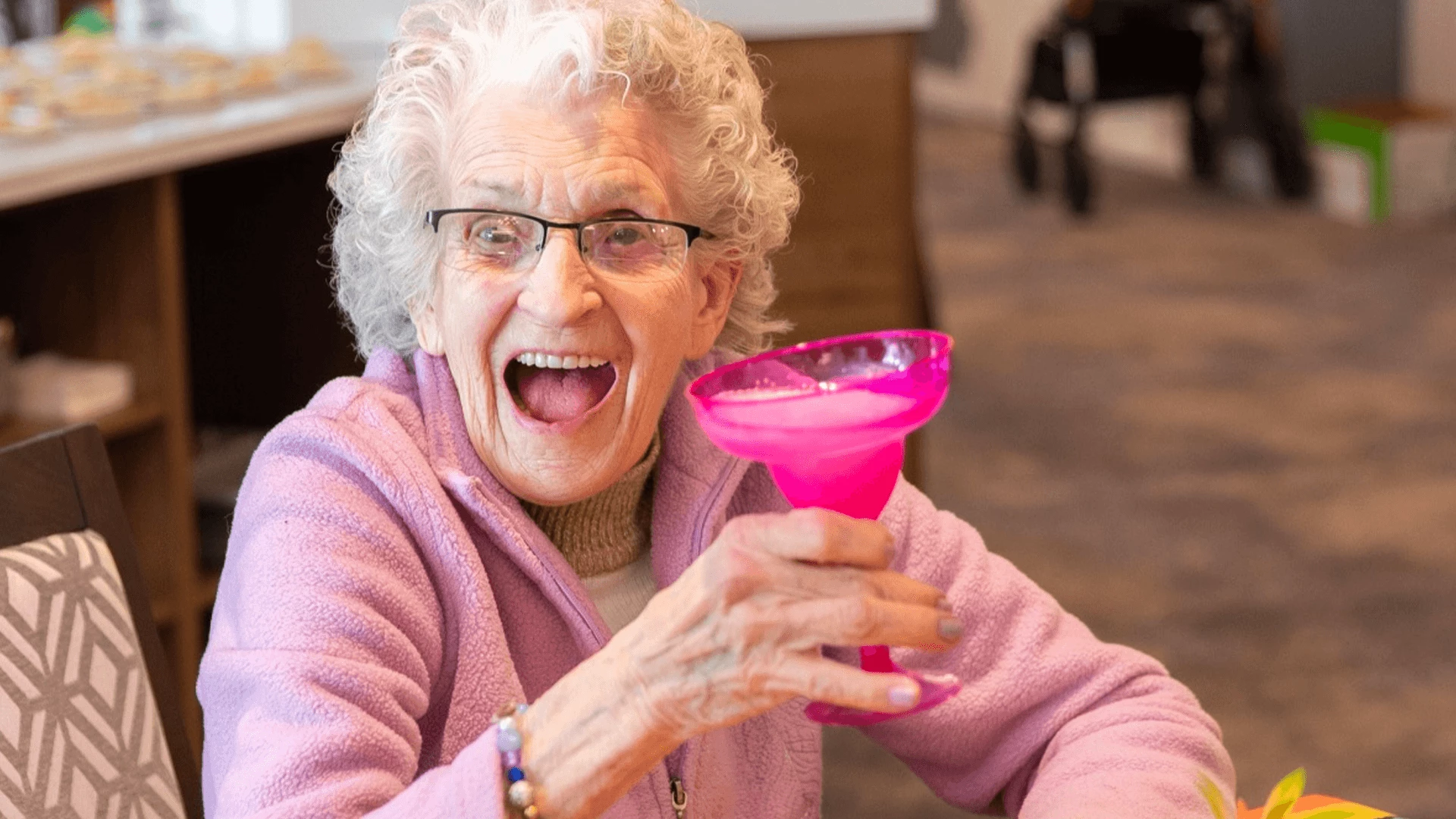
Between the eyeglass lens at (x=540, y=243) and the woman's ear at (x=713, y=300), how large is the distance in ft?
Answer: 0.34

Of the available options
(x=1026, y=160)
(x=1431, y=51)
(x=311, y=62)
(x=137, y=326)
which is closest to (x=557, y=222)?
(x=137, y=326)

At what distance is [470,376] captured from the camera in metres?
1.28

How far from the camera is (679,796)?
1.35 meters

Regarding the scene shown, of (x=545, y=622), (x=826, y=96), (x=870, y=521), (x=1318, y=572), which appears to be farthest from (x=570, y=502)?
(x=1318, y=572)

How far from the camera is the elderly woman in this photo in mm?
1092

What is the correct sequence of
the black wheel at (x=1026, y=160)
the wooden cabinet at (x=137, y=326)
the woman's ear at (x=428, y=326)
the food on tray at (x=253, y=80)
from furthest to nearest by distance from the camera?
1. the black wheel at (x=1026, y=160)
2. the food on tray at (x=253, y=80)
3. the wooden cabinet at (x=137, y=326)
4. the woman's ear at (x=428, y=326)

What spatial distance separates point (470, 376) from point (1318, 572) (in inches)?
115

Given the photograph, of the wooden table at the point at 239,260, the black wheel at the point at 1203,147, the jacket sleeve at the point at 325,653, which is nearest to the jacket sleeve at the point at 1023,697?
the jacket sleeve at the point at 325,653

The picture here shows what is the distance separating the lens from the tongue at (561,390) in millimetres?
1301

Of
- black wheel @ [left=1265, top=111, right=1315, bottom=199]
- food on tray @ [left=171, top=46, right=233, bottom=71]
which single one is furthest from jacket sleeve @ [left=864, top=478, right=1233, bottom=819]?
black wheel @ [left=1265, top=111, right=1315, bottom=199]

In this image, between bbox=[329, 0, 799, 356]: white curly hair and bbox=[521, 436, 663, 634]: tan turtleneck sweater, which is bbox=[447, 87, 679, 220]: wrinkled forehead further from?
bbox=[521, 436, 663, 634]: tan turtleneck sweater

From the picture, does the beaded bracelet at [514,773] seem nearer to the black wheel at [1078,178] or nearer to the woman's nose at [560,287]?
the woman's nose at [560,287]

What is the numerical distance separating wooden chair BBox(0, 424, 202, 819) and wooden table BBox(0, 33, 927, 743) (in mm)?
1366

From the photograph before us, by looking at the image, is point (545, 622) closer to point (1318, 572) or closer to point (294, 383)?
point (294, 383)
